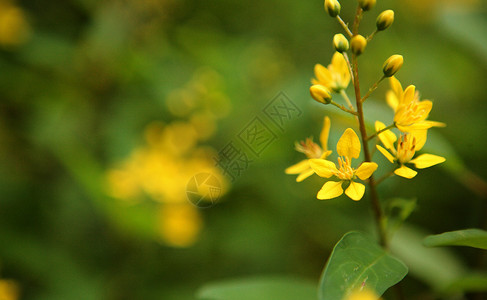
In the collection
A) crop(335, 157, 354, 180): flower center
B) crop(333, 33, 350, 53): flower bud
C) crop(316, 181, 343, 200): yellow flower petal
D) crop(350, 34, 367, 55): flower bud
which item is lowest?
crop(316, 181, 343, 200): yellow flower petal

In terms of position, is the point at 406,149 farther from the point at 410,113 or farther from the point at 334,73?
the point at 334,73

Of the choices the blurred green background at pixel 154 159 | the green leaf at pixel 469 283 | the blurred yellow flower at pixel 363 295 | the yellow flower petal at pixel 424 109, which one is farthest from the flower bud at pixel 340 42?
the blurred green background at pixel 154 159

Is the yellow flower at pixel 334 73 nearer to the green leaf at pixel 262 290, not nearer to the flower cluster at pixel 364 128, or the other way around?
the flower cluster at pixel 364 128

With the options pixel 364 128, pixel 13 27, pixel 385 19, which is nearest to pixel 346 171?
pixel 364 128

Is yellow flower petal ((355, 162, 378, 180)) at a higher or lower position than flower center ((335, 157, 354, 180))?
lower

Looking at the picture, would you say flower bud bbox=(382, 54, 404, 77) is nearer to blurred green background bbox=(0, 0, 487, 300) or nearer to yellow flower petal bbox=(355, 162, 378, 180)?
yellow flower petal bbox=(355, 162, 378, 180)

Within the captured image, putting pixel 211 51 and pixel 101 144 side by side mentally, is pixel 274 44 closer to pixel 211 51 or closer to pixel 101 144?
pixel 211 51

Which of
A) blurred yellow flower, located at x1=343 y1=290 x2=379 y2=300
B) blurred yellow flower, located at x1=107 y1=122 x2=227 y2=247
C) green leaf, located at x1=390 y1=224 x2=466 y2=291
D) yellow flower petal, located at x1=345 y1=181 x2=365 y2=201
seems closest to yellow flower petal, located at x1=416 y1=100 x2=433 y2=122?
yellow flower petal, located at x1=345 y1=181 x2=365 y2=201
